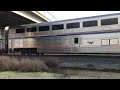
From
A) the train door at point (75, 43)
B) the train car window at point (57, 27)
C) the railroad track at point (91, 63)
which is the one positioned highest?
the train car window at point (57, 27)

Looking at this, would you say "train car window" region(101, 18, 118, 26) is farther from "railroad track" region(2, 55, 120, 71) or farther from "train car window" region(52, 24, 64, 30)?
"train car window" region(52, 24, 64, 30)

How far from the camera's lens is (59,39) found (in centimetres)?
2147

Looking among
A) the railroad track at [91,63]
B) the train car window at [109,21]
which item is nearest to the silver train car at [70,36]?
the train car window at [109,21]

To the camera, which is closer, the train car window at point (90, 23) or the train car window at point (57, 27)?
the train car window at point (90, 23)

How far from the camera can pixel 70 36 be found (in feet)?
67.8

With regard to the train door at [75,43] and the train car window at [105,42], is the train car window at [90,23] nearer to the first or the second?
the train door at [75,43]

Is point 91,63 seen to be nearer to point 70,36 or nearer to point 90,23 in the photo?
point 90,23

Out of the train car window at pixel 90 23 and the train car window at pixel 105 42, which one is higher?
the train car window at pixel 90 23

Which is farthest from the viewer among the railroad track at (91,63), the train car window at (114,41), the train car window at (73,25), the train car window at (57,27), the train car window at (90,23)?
the train car window at (57,27)

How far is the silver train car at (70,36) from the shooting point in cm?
1833

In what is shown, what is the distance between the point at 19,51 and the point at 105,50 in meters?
11.6
